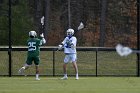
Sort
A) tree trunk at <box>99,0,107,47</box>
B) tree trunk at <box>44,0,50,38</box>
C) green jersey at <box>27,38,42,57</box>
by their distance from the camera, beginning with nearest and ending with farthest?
green jersey at <box>27,38,42,57</box> → tree trunk at <box>99,0,107,47</box> → tree trunk at <box>44,0,50,38</box>

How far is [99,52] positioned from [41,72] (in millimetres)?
2797

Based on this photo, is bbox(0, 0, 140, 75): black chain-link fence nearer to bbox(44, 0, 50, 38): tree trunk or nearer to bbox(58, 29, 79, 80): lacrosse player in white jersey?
bbox(44, 0, 50, 38): tree trunk

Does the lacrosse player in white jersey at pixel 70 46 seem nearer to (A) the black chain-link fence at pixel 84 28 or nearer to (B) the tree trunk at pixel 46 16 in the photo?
(A) the black chain-link fence at pixel 84 28

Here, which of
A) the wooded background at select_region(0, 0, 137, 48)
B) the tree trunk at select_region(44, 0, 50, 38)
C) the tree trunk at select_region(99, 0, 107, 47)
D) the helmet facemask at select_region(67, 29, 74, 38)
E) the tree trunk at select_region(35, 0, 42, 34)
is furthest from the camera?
the tree trunk at select_region(44, 0, 50, 38)

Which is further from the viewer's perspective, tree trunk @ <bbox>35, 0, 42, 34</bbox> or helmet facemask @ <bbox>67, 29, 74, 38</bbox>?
tree trunk @ <bbox>35, 0, 42, 34</bbox>

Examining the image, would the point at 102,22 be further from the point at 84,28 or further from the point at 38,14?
the point at 38,14

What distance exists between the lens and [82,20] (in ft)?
107

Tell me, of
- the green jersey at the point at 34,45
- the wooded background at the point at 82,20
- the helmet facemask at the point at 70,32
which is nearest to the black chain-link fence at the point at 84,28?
the wooded background at the point at 82,20

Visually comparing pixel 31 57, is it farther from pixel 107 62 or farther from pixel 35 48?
pixel 107 62

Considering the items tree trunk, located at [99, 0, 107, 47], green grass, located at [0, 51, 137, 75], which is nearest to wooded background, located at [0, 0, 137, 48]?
tree trunk, located at [99, 0, 107, 47]

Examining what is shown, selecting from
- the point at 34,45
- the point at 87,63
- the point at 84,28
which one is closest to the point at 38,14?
the point at 84,28

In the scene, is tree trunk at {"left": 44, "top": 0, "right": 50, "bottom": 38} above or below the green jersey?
above

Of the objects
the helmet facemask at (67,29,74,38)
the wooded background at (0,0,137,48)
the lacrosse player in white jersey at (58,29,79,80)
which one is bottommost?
the lacrosse player in white jersey at (58,29,79,80)

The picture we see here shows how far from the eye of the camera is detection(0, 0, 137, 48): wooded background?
27094mm
